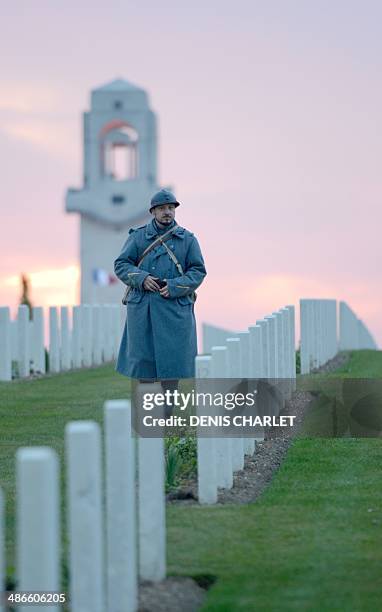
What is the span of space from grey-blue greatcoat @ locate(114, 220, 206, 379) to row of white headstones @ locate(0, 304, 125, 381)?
873 centimetres

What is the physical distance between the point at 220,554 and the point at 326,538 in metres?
0.79

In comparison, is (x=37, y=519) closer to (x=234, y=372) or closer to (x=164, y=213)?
(x=234, y=372)

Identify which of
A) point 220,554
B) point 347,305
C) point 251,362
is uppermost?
point 347,305

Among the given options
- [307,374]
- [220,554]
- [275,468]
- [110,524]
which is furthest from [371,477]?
[307,374]

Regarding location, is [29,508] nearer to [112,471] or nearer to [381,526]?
[112,471]

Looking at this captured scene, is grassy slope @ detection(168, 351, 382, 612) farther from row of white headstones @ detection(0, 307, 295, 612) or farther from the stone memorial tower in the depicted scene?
the stone memorial tower

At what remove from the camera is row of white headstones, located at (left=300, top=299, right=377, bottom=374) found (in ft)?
65.8

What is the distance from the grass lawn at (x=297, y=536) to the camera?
6859 mm

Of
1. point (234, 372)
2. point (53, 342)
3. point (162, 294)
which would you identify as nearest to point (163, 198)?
point (162, 294)

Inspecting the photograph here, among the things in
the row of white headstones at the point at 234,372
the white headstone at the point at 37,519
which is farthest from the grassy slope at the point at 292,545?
the white headstone at the point at 37,519

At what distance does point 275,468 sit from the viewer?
10.6 metres

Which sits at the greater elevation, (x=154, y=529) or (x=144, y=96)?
(x=144, y=96)

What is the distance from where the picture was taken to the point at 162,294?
11.5 meters

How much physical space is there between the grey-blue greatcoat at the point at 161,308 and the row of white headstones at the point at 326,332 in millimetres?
7979
